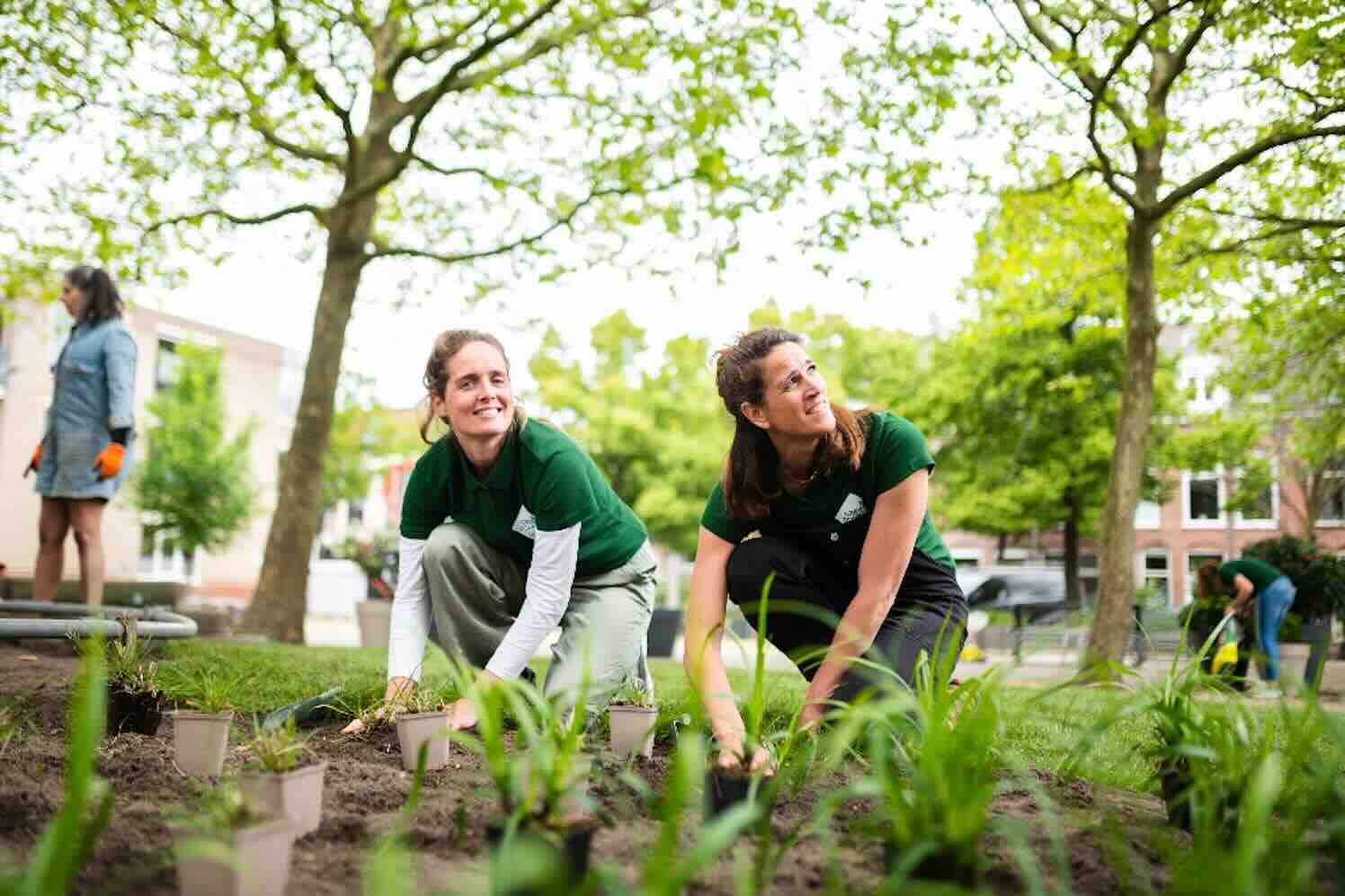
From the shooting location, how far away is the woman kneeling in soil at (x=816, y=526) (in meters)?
2.81

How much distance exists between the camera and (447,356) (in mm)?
3166

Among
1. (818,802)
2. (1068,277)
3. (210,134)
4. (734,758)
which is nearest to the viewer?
(734,758)

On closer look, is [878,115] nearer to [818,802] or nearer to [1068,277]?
[1068,277]

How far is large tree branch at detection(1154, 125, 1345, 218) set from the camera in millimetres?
6375

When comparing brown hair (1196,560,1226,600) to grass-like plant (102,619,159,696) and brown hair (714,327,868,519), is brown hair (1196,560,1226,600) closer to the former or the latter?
brown hair (714,327,868,519)

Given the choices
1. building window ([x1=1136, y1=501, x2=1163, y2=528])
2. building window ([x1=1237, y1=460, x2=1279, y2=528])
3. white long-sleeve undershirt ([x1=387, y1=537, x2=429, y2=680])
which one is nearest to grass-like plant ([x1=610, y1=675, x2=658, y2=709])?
white long-sleeve undershirt ([x1=387, y1=537, x2=429, y2=680])

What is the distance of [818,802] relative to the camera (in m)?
2.10

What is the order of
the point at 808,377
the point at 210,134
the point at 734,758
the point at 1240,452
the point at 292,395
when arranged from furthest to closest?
1. the point at 292,395
2. the point at 1240,452
3. the point at 210,134
4. the point at 808,377
5. the point at 734,758

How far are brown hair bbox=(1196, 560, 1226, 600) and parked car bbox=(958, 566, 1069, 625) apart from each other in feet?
37.5

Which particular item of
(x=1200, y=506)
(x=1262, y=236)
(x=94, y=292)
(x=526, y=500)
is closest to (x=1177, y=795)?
(x=526, y=500)

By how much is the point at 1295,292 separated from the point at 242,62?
357 inches

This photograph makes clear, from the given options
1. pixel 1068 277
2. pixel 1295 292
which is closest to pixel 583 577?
pixel 1068 277

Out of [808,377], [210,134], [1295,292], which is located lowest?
[808,377]

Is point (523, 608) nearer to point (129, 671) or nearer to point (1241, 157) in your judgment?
point (129, 671)
